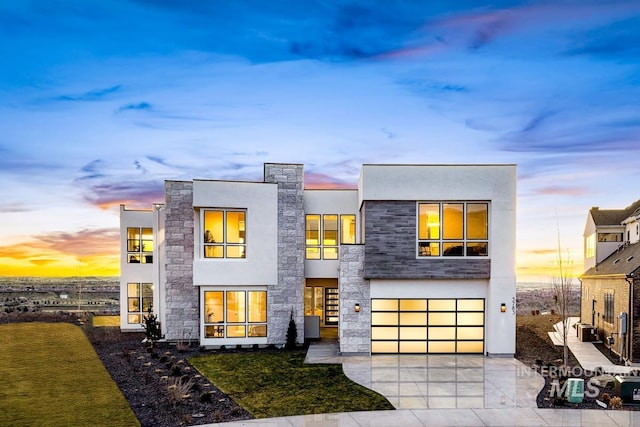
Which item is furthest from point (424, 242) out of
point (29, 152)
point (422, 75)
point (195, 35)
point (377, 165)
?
point (29, 152)

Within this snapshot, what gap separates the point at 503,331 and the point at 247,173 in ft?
51.6

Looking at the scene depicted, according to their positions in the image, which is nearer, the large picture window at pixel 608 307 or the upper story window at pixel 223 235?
the large picture window at pixel 608 307

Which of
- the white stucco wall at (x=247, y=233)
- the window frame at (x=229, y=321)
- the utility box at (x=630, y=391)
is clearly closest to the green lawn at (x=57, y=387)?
the window frame at (x=229, y=321)

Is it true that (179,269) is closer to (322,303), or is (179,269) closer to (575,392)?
(322,303)

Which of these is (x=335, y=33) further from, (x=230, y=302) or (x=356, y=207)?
(x=230, y=302)

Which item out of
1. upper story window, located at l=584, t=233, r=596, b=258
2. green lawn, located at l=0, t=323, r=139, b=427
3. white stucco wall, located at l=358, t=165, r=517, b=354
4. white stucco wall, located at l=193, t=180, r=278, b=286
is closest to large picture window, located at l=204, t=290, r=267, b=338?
white stucco wall, located at l=193, t=180, r=278, b=286

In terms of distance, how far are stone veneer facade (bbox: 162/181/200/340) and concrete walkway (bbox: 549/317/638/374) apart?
14763 mm

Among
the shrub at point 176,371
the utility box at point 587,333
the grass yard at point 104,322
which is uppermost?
the shrub at point 176,371

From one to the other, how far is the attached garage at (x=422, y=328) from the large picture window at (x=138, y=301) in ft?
41.2

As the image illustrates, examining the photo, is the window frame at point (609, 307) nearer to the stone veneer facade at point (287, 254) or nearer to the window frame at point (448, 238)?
the window frame at point (448, 238)

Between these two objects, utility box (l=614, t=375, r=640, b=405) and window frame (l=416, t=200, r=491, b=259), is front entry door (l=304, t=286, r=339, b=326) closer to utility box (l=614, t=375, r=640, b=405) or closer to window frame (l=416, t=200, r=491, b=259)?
window frame (l=416, t=200, r=491, b=259)

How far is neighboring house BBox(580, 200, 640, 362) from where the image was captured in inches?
632

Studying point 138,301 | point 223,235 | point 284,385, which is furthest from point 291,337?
point 138,301

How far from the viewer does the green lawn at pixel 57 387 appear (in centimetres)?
1052
